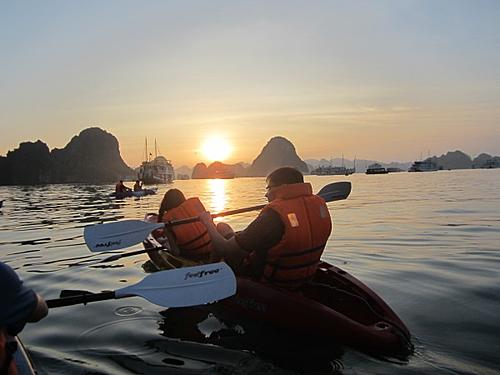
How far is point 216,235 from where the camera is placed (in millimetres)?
6363

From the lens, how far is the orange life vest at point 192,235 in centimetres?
802

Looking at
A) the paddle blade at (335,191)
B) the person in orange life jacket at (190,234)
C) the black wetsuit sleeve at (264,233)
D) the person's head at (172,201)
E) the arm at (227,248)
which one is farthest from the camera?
the paddle blade at (335,191)

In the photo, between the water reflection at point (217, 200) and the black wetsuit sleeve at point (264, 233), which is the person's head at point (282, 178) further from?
the water reflection at point (217, 200)

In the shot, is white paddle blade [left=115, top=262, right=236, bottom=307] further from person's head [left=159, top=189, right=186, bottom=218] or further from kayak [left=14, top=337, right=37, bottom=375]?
person's head [left=159, top=189, right=186, bottom=218]

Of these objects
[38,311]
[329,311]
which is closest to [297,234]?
[329,311]

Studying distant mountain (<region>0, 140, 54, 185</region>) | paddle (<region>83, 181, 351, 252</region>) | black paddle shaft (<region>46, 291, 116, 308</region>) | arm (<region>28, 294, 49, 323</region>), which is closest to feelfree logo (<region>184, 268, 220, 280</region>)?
black paddle shaft (<region>46, 291, 116, 308</region>)

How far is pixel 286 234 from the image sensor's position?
544 cm

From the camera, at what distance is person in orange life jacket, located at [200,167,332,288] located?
5441 mm

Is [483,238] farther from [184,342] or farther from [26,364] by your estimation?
[26,364]

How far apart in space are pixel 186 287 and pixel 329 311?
181 cm

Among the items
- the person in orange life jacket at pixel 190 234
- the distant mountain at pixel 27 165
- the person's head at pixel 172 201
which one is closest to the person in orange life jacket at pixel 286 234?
the person in orange life jacket at pixel 190 234

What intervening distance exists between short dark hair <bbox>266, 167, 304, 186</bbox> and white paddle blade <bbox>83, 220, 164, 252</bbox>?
3.26 m

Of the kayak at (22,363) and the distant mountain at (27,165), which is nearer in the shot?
the kayak at (22,363)

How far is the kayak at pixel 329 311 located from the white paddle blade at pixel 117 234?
238cm
